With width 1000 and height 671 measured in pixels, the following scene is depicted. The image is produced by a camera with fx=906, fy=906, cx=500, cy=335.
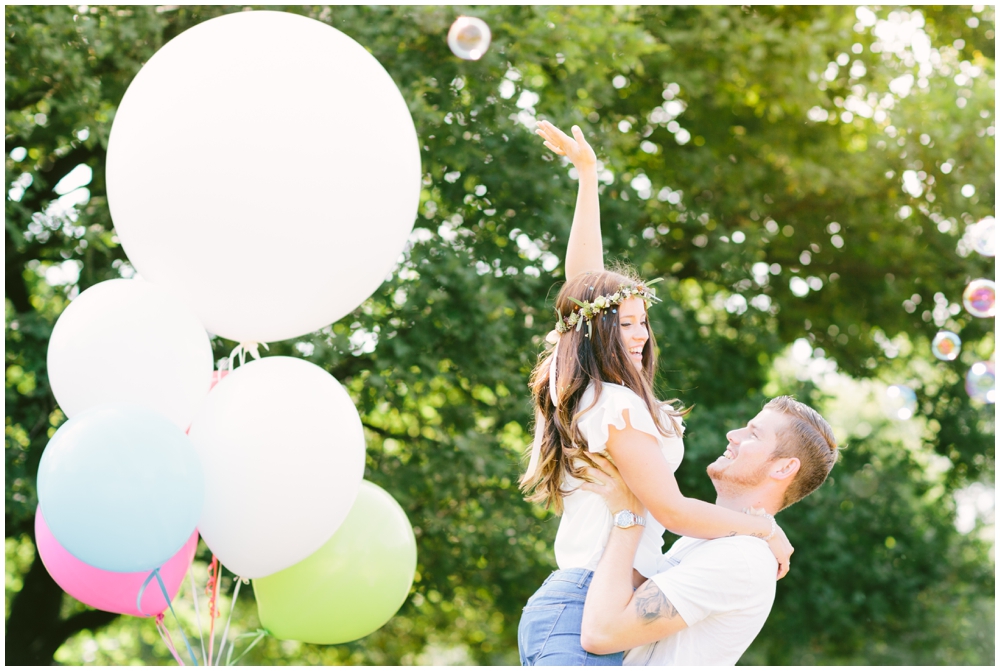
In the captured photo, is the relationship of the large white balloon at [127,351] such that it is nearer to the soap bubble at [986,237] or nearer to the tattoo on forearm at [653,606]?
the tattoo on forearm at [653,606]

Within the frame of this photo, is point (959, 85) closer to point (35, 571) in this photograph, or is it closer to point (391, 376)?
point (391, 376)

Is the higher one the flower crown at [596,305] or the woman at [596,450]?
the flower crown at [596,305]

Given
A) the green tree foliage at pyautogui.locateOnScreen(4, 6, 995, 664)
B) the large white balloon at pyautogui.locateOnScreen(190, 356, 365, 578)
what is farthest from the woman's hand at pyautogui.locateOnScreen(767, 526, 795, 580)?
the green tree foliage at pyautogui.locateOnScreen(4, 6, 995, 664)

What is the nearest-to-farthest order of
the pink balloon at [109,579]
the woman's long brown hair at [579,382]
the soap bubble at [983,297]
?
the woman's long brown hair at [579,382] < the pink balloon at [109,579] < the soap bubble at [983,297]

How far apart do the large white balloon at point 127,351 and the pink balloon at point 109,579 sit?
38 cm

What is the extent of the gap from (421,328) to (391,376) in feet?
1.08

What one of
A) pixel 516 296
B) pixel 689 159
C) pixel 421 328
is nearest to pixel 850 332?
pixel 689 159

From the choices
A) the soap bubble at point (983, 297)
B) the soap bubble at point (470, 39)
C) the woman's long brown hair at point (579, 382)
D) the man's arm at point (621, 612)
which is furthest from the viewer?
the soap bubble at point (983, 297)

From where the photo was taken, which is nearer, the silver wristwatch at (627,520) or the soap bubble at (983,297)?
the silver wristwatch at (627,520)

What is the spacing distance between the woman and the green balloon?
64cm

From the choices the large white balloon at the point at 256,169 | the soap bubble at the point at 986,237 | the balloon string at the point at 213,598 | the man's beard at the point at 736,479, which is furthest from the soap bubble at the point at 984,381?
the balloon string at the point at 213,598

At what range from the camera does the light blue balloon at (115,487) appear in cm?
216

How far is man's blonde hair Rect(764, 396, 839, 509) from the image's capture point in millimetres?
2217

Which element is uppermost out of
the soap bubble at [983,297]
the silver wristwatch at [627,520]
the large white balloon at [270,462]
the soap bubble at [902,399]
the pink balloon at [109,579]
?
the silver wristwatch at [627,520]
